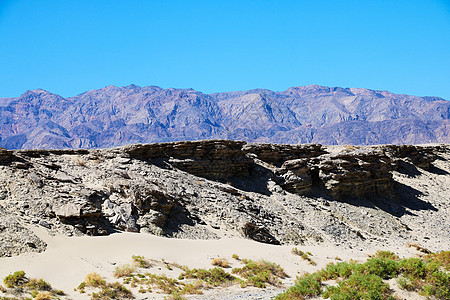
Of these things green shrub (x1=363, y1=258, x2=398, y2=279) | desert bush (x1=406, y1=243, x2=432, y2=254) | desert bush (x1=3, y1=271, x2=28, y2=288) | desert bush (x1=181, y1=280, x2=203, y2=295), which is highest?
green shrub (x1=363, y1=258, x2=398, y2=279)

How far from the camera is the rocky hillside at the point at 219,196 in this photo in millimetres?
19859

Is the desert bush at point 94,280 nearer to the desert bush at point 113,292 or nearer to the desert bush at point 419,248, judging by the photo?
the desert bush at point 113,292

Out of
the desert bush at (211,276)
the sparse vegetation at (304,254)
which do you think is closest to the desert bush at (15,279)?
the desert bush at (211,276)

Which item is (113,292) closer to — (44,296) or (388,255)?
(44,296)

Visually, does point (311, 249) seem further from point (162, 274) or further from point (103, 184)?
point (103, 184)

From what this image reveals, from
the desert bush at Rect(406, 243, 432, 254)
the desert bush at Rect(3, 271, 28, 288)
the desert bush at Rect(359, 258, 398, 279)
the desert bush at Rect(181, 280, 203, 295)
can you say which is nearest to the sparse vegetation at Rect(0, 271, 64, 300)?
the desert bush at Rect(3, 271, 28, 288)

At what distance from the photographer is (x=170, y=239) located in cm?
2069

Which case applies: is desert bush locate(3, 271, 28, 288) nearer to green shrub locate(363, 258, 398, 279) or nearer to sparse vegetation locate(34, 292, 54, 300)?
sparse vegetation locate(34, 292, 54, 300)

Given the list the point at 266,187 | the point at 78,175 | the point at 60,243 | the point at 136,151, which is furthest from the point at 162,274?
the point at 266,187

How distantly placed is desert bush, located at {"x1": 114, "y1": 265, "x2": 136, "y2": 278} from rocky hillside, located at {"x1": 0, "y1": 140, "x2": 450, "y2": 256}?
11.6 ft

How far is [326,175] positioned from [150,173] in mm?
15886

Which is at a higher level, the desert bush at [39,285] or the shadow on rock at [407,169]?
the shadow on rock at [407,169]

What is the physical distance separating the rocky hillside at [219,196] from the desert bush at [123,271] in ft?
11.6

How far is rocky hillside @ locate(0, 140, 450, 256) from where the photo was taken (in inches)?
782
